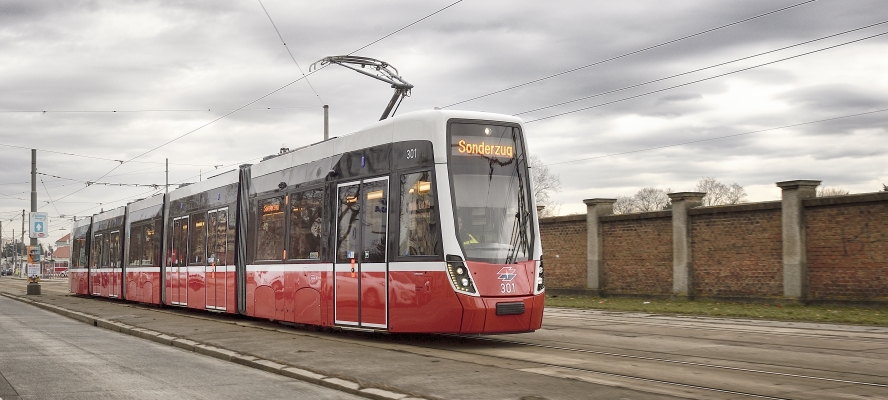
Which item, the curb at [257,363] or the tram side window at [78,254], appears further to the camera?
the tram side window at [78,254]

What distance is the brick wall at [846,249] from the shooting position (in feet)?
69.4

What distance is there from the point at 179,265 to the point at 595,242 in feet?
49.4

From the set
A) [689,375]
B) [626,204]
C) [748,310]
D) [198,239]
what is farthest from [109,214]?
[626,204]

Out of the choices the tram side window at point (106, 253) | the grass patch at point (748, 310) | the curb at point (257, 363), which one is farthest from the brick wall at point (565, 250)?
the curb at point (257, 363)

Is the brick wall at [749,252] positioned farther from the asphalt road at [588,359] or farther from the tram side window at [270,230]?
the tram side window at [270,230]

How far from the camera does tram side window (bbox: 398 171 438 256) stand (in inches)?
480

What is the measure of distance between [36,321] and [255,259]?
6798 mm

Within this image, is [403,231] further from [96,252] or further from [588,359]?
[96,252]

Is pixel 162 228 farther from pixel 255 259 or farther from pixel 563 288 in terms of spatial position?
pixel 563 288

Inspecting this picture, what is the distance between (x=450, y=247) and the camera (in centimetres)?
1187

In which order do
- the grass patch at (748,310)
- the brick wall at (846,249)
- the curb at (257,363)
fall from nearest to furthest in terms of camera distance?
the curb at (257,363)
the grass patch at (748,310)
the brick wall at (846,249)

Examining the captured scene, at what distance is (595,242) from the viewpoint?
3141cm

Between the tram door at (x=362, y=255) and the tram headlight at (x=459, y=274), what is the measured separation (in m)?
1.41

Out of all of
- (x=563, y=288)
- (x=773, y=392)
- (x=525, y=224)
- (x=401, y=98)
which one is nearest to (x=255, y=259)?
(x=401, y=98)
